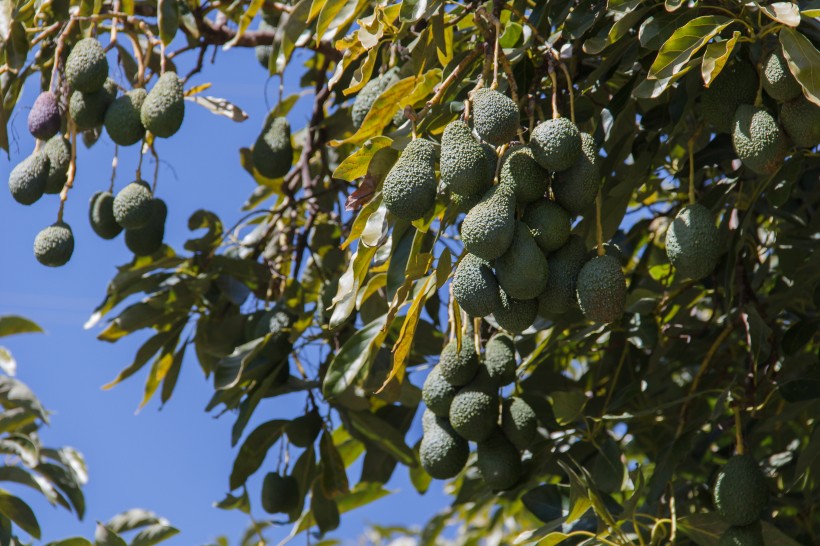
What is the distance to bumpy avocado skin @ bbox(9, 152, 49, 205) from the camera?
1.93 m

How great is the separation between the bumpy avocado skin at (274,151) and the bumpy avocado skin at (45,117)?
557 mm

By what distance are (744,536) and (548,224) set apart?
0.59 m

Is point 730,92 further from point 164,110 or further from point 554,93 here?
point 164,110

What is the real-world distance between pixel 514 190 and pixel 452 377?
50 centimetres

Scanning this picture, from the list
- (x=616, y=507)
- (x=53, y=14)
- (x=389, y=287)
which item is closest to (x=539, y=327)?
(x=616, y=507)

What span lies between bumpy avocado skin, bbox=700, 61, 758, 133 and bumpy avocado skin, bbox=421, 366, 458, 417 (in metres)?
0.60

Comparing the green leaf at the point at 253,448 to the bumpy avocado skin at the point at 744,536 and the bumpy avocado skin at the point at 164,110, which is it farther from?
the bumpy avocado skin at the point at 744,536

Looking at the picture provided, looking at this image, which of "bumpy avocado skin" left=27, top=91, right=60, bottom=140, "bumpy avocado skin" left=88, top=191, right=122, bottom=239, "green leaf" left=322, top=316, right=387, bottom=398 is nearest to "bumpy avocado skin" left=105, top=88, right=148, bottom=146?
"bumpy avocado skin" left=27, top=91, right=60, bottom=140

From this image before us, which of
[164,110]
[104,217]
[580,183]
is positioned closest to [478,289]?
[580,183]

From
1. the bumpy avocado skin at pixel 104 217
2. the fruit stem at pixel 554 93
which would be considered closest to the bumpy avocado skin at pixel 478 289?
the fruit stem at pixel 554 93

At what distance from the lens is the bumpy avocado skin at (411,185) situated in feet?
4.48

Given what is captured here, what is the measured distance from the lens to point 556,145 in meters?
1.35

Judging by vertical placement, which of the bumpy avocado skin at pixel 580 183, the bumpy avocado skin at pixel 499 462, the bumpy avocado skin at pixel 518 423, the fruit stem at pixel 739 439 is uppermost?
the bumpy avocado skin at pixel 580 183

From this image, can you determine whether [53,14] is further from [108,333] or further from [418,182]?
[418,182]
